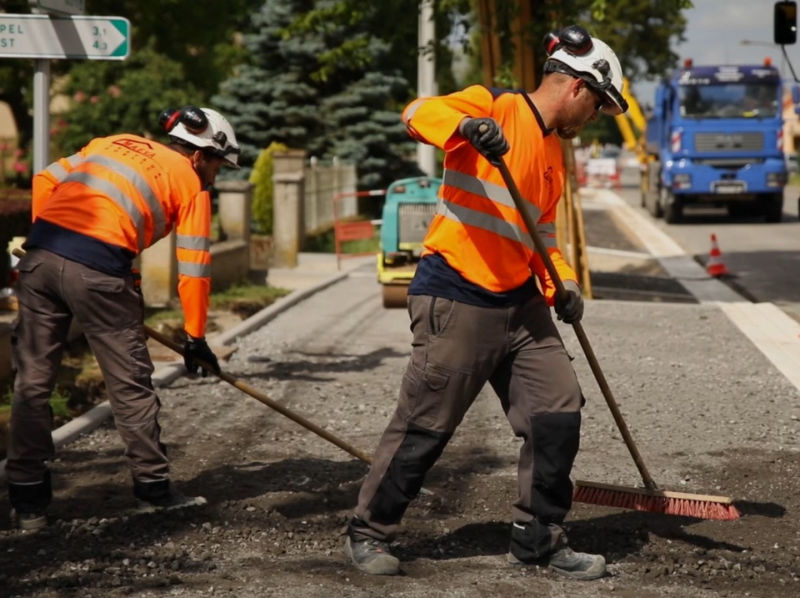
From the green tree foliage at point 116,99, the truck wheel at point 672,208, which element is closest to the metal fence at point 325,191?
the green tree foliage at point 116,99

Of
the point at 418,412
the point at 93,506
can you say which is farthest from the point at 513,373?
the point at 93,506

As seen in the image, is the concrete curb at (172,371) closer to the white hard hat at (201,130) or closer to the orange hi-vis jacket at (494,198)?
the white hard hat at (201,130)

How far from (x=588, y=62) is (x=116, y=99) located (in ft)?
86.1

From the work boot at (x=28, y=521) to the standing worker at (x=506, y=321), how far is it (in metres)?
1.31

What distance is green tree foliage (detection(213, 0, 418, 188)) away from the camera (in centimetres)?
2823

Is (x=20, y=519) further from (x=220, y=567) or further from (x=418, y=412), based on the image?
(x=418, y=412)

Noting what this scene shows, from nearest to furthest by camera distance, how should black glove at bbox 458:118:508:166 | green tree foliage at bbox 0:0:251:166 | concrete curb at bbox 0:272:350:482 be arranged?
black glove at bbox 458:118:508:166
concrete curb at bbox 0:272:350:482
green tree foliage at bbox 0:0:251:166

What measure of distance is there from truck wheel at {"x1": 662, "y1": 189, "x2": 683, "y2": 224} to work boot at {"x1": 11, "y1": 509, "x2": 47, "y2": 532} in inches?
964

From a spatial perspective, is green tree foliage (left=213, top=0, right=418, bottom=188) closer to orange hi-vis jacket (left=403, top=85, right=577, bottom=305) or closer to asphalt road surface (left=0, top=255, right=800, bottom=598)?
asphalt road surface (left=0, top=255, right=800, bottom=598)

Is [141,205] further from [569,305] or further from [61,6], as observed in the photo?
[61,6]

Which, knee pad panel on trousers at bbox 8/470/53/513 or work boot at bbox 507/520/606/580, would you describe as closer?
work boot at bbox 507/520/606/580

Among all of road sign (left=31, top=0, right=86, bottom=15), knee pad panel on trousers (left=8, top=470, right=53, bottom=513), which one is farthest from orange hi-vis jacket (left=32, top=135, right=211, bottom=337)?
road sign (left=31, top=0, right=86, bottom=15)

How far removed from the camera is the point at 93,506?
5.91 meters

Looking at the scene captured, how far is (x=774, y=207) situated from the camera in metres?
29.1
